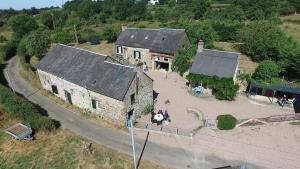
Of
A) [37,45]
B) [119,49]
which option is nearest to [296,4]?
[119,49]

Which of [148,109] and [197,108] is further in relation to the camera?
[197,108]

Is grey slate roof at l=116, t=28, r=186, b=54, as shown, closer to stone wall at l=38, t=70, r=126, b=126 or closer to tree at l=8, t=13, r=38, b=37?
stone wall at l=38, t=70, r=126, b=126

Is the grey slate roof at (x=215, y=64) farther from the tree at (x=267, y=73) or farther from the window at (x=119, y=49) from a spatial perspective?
the window at (x=119, y=49)

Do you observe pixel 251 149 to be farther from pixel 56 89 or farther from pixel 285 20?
pixel 285 20

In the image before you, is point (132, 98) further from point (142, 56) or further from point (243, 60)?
point (243, 60)

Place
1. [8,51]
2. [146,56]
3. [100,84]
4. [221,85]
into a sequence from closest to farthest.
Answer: [100,84], [221,85], [146,56], [8,51]
